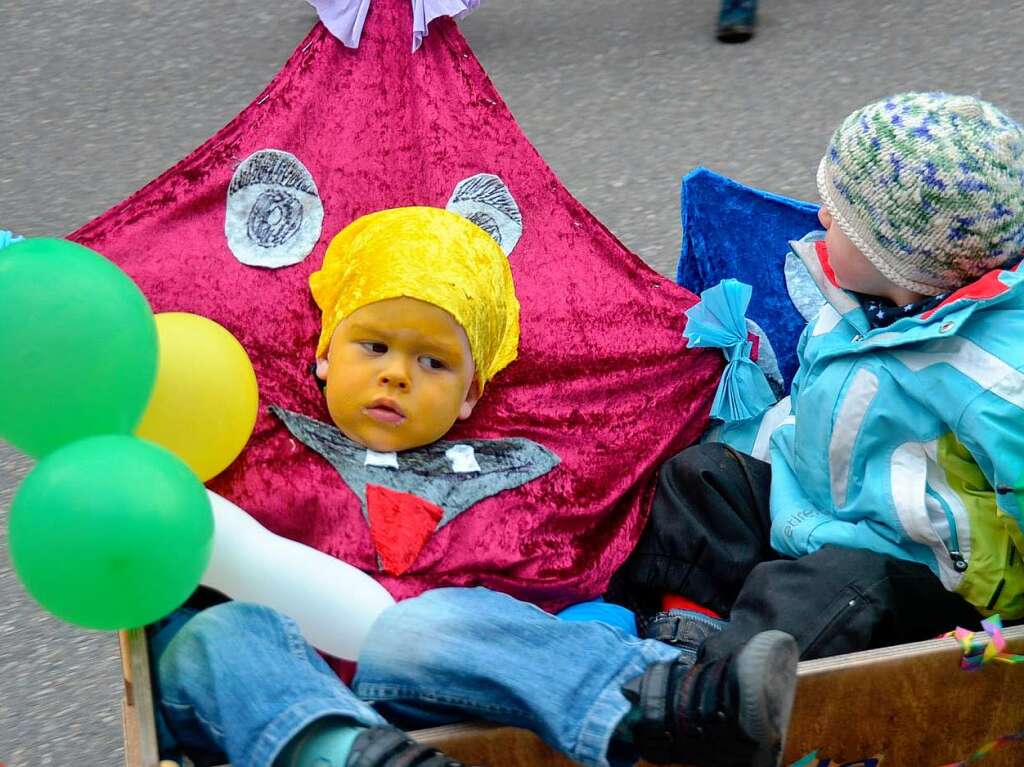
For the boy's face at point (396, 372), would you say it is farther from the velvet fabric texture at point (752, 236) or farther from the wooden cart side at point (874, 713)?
the velvet fabric texture at point (752, 236)

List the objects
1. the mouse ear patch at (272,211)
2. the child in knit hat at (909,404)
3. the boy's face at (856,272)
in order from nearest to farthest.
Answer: the child in knit hat at (909,404) < the boy's face at (856,272) < the mouse ear patch at (272,211)

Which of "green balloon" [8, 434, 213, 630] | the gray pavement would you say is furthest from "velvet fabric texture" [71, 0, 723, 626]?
the gray pavement

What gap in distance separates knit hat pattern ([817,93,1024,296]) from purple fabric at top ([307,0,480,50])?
2.08 ft

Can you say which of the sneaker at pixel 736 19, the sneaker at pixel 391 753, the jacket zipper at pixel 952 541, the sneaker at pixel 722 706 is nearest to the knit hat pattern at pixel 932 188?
the jacket zipper at pixel 952 541

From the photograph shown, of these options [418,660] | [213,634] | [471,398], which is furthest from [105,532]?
[471,398]

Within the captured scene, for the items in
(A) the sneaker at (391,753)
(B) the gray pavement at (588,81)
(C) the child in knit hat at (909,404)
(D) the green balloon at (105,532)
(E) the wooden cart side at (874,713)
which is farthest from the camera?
(B) the gray pavement at (588,81)

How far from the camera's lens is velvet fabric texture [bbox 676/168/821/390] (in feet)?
6.61

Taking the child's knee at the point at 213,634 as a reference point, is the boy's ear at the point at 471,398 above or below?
above

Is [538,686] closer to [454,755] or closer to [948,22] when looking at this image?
[454,755]

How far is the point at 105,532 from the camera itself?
117cm

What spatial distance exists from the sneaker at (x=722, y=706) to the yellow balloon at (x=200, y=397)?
1.71ft

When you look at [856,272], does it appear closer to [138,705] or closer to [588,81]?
[138,705]

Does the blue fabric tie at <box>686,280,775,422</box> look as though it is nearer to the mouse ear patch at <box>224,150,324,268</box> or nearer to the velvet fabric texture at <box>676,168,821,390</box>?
the velvet fabric texture at <box>676,168,821,390</box>

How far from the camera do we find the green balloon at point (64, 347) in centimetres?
125
